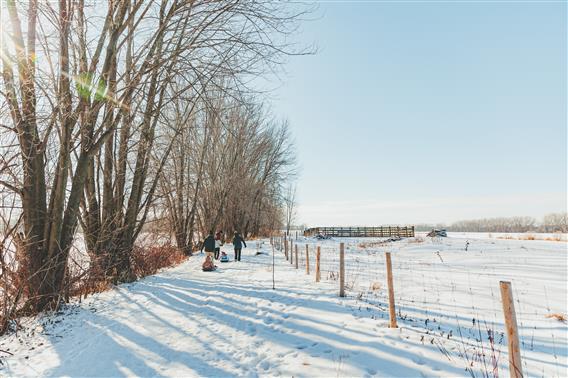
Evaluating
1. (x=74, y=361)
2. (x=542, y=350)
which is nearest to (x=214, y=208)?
(x=74, y=361)

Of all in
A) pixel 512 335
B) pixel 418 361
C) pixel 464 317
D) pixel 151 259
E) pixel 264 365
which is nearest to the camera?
pixel 512 335

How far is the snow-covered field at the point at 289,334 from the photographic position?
4.18 m

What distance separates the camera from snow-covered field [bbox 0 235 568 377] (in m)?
4.18

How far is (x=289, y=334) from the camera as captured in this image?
17.7 ft

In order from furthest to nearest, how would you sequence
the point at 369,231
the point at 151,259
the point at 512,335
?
1. the point at 369,231
2. the point at 151,259
3. the point at 512,335

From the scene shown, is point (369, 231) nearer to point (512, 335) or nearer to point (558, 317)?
point (558, 317)

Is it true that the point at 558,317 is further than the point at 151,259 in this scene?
No

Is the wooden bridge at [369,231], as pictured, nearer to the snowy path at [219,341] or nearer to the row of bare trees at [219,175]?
the row of bare trees at [219,175]

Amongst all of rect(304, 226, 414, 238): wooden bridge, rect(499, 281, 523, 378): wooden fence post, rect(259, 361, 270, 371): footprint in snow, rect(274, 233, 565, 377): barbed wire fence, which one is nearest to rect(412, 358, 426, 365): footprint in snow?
rect(274, 233, 565, 377): barbed wire fence

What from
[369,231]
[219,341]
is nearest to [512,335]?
[219,341]

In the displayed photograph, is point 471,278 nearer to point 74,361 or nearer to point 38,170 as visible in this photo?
point 74,361

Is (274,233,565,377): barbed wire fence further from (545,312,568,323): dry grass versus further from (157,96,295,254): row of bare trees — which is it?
(157,96,295,254): row of bare trees

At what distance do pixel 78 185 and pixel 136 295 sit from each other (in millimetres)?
3367

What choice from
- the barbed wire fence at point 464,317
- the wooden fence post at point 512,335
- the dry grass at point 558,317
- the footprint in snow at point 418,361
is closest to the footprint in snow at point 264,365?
the footprint in snow at point 418,361
